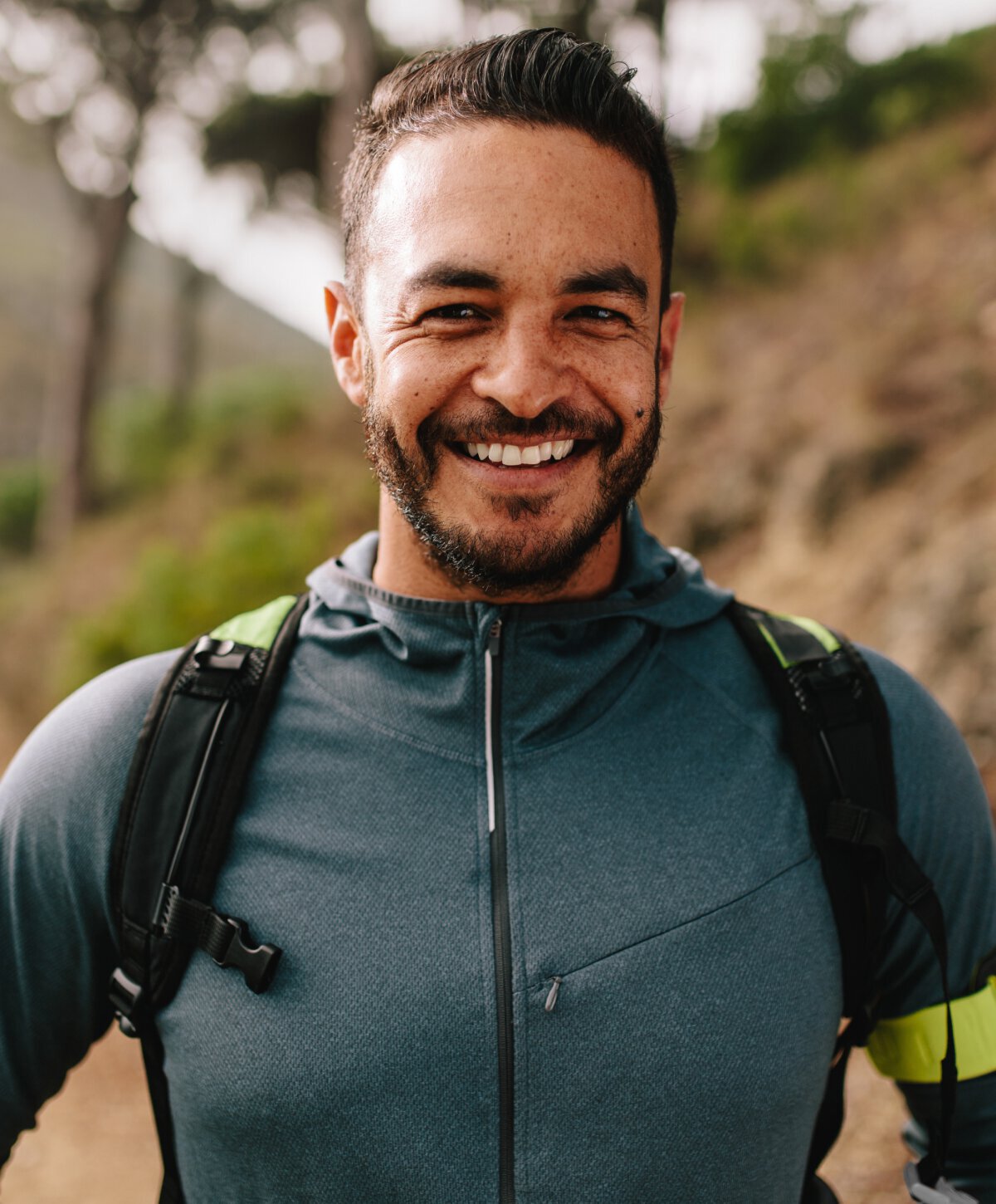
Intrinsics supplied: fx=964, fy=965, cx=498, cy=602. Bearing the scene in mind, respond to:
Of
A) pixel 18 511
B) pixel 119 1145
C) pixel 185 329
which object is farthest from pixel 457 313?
pixel 185 329

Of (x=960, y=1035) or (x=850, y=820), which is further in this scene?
(x=960, y=1035)

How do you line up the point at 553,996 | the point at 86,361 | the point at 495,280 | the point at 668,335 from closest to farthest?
the point at 553,996, the point at 495,280, the point at 668,335, the point at 86,361

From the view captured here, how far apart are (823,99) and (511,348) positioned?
434 inches

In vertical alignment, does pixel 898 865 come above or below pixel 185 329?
below

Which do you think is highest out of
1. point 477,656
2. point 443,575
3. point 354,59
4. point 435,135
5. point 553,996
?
point 354,59

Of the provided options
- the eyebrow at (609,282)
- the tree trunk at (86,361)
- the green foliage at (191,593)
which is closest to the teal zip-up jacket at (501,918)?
the eyebrow at (609,282)

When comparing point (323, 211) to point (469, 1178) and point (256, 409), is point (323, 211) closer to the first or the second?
point (256, 409)

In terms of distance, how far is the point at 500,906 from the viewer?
4.80ft

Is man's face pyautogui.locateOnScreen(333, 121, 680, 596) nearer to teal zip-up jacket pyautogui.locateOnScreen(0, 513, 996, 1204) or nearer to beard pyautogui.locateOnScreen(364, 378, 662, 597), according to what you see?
beard pyautogui.locateOnScreen(364, 378, 662, 597)

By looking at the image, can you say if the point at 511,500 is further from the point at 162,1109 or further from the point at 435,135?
the point at 162,1109

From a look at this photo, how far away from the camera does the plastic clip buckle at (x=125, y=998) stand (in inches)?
57.9

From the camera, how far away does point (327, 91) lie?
45.5ft

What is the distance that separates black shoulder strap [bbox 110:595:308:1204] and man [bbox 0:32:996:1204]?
0.04 m

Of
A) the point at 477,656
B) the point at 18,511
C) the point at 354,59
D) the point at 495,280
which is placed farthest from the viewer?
the point at 18,511
